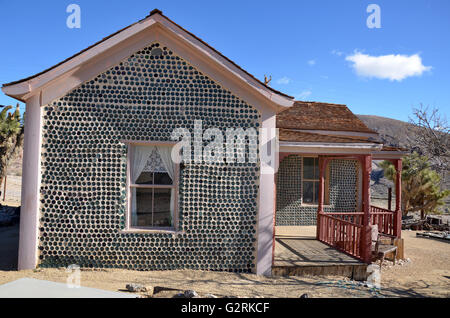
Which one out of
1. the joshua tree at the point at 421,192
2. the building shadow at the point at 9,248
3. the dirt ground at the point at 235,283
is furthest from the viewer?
the joshua tree at the point at 421,192

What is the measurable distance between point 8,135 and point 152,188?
46.2 ft

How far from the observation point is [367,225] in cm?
752

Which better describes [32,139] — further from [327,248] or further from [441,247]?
[441,247]

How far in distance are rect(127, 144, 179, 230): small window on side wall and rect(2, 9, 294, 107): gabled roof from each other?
198cm

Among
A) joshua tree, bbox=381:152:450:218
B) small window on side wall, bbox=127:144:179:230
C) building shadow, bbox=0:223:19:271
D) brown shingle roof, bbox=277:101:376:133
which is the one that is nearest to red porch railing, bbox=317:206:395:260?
brown shingle roof, bbox=277:101:376:133

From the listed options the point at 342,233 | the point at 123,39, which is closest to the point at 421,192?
the point at 342,233

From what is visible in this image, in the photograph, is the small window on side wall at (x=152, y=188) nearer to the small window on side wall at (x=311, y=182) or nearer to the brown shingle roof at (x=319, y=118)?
the brown shingle roof at (x=319, y=118)

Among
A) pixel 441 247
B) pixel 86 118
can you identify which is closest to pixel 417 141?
pixel 441 247

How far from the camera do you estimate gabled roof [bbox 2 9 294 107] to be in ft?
20.4

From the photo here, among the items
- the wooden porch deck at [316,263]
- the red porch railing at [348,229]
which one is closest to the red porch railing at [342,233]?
the red porch railing at [348,229]

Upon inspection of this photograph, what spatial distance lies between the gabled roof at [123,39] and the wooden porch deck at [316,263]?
3.49 metres

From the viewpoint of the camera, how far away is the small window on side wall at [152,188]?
6.68 m
